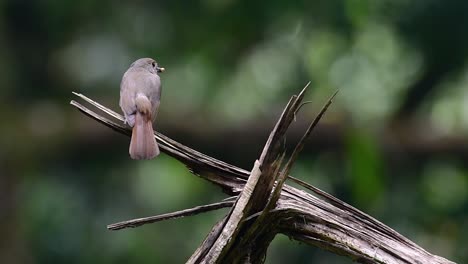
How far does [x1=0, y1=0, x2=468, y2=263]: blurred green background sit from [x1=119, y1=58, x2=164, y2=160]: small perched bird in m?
3.22

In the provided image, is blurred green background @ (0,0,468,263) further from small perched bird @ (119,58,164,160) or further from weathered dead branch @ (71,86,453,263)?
weathered dead branch @ (71,86,453,263)

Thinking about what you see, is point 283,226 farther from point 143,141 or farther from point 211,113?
point 211,113

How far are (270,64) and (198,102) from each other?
676 mm

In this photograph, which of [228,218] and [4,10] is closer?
[228,218]

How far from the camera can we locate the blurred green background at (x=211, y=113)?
8.76 meters

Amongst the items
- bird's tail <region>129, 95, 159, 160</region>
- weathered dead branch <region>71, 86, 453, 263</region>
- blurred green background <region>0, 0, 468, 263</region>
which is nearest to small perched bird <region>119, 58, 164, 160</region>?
bird's tail <region>129, 95, 159, 160</region>

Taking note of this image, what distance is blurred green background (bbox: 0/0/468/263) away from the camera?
8758 mm

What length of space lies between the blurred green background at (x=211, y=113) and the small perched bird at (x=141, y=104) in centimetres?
322

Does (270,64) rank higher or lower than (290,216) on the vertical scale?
higher

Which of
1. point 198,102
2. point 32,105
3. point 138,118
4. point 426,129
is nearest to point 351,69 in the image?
point 426,129

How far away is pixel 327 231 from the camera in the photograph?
2873 millimetres

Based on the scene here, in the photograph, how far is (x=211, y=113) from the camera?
9234 millimetres

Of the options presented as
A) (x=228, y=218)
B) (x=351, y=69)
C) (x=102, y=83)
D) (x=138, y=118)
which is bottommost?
(x=228, y=218)

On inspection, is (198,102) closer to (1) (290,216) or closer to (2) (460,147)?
(2) (460,147)
